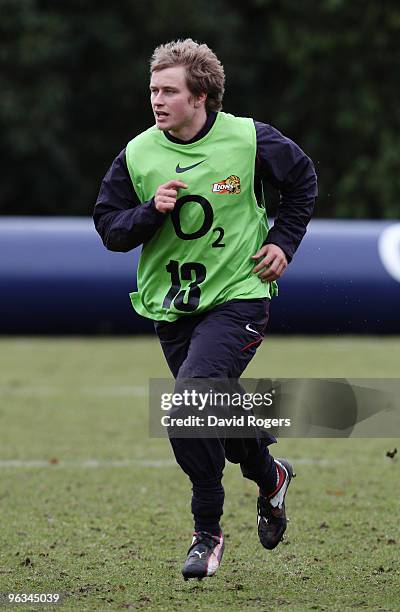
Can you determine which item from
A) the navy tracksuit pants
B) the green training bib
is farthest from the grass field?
the green training bib

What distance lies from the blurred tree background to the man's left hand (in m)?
23.3

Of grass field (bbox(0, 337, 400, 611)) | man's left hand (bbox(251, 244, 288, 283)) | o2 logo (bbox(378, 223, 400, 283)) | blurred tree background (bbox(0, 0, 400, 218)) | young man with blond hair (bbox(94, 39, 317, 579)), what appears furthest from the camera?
blurred tree background (bbox(0, 0, 400, 218))

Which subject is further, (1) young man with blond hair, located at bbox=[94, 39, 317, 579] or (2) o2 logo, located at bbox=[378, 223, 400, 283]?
(2) o2 logo, located at bbox=[378, 223, 400, 283]

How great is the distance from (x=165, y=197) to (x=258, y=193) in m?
0.54

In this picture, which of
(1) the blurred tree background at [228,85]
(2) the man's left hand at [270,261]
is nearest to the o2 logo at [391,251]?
(2) the man's left hand at [270,261]

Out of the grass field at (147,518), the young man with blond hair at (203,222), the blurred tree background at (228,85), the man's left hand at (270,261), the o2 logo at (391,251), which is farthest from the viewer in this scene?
the blurred tree background at (228,85)

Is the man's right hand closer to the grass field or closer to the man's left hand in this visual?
the man's left hand

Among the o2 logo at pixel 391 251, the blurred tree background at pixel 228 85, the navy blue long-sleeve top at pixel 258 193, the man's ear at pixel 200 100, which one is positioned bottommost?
the blurred tree background at pixel 228 85

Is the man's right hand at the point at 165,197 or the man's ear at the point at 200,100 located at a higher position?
the man's ear at the point at 200,100

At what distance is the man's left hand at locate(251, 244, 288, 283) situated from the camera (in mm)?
5359

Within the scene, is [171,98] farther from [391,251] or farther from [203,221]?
[391,251]

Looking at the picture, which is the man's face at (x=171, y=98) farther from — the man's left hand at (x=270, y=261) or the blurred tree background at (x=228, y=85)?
the blurred tree background at (x=228, y=85)

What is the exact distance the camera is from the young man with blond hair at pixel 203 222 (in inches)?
206

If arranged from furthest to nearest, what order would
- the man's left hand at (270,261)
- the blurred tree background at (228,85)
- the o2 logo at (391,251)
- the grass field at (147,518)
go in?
the blurred tree background at (228,85) → the o2 logo at (391,251) → the man's left hand at (270,261) → the grass field at (147,518)
